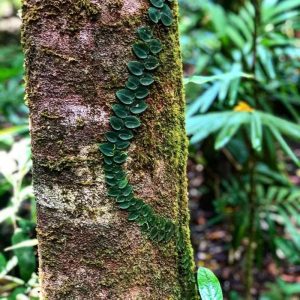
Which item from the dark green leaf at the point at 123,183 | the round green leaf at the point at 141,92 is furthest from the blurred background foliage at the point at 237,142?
the round green leaf at the point at 141,92

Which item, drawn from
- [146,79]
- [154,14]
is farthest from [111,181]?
[154,14]

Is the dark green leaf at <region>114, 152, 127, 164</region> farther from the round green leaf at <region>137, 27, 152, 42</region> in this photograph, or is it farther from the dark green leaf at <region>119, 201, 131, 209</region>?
the round green leaf at <region>137, 27, 152, 42</region>

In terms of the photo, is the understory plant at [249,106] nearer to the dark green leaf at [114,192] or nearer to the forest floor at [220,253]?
the forest floor at [220,253]

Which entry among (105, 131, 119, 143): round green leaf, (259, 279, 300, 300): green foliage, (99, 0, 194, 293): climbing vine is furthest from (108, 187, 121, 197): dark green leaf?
(259, 279, 300, 300): green foliage

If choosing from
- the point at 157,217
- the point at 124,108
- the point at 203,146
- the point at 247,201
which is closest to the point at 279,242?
the point at 247,201

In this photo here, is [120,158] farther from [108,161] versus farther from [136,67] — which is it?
[136,67]

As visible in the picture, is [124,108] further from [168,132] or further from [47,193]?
[47,193]
